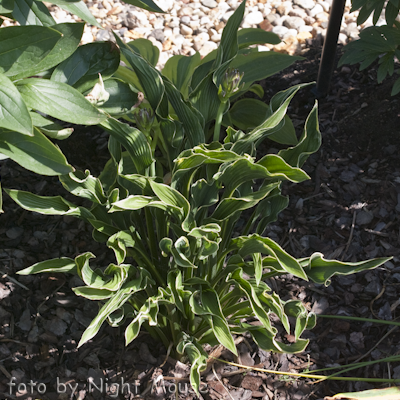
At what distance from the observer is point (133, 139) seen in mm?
1338

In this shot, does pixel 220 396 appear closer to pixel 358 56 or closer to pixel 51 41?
pixel 51 41

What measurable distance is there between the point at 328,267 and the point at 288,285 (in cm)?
60

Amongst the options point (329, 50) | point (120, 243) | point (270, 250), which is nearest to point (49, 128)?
point (120, 243)

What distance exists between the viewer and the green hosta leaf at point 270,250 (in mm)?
1255

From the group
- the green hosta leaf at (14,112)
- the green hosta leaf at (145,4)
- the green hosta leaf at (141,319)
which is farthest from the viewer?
the green hosta leaf at (141,319)

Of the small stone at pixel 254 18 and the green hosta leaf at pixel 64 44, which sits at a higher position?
the green hosta leaf at pixel 64 44

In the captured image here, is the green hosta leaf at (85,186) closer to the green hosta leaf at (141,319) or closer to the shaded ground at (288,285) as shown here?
the green hosta leaf at (141,319)

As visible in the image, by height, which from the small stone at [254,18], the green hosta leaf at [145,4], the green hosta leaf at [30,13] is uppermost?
the green hosta leaf at [145,4]

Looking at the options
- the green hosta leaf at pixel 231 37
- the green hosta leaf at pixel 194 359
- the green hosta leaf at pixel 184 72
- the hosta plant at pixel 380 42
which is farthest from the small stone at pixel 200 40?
the green hosta leaf at pixel 194 359

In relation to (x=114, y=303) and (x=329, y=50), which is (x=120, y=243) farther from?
(x=329, y=50)

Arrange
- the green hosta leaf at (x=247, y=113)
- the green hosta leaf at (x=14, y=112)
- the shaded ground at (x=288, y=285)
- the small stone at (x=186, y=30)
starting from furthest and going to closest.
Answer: the small stone at (x=186, y=30) < the green hosta leaf at (x=247, y=113) < the shaded ground at (x=288, y=285) < the green hosta leaf at (x=14, y=112)

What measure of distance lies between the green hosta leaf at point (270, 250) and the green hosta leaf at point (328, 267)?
0.13 m

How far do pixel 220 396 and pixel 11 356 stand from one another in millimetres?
835

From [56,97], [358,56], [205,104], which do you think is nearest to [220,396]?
[205,104]
